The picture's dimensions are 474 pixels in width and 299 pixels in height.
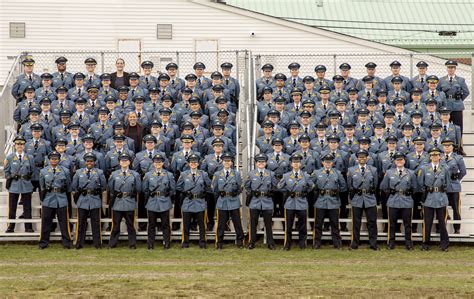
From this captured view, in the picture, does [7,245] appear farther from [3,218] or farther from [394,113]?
[394,113]

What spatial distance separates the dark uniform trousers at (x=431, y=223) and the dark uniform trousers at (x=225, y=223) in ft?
10.5

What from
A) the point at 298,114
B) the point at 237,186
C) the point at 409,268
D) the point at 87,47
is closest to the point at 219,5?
the point at 87,47

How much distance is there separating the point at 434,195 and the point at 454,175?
34.9 inches

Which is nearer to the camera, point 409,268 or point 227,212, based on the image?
point 409,268

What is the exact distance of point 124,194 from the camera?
65.9 ft

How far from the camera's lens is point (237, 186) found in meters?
20.0

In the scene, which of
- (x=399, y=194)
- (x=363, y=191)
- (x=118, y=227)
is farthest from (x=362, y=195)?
(x=118, y=227)

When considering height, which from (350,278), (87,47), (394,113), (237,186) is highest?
(87,47)

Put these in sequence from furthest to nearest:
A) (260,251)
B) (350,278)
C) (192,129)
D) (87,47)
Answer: (87,47) → (192,129) → (260,251) → (350,278)

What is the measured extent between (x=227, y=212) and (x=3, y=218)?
4187 mm

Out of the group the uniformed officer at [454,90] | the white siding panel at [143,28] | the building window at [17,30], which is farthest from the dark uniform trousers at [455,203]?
the building window at [17,30]

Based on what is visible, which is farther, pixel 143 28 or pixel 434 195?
pixel 143 28

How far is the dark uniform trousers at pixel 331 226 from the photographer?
2006 centimetres

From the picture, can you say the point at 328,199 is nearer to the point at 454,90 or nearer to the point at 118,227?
the point at 118,227
